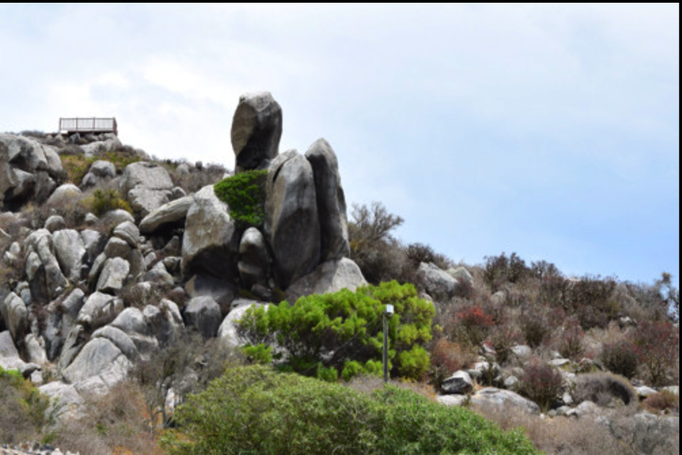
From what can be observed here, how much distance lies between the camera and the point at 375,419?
30.7 ft

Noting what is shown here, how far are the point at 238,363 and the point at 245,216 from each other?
877cm

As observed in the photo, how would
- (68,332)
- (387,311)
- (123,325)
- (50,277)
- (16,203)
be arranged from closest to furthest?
(387,311), (123,325), (68,332), (50,277), (16,203)

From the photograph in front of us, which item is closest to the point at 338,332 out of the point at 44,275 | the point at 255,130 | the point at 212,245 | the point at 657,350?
the point at 212,245

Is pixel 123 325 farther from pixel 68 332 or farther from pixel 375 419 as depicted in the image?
pixel 375 419

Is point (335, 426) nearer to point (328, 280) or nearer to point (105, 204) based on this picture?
point (328, 280)

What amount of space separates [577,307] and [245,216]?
48.2 ft

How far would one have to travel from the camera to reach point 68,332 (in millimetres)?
Result: 20969

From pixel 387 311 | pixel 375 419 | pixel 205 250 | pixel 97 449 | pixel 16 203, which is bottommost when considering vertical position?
pixel 97 449

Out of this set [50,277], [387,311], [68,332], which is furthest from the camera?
[50,277]

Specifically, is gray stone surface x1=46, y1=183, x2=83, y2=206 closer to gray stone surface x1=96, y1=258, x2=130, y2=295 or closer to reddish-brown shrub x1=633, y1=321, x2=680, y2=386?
gray stone surface x1=96, y1=258, x2=130, y2=295

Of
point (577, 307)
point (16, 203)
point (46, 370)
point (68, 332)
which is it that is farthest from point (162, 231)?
point (577, 307)

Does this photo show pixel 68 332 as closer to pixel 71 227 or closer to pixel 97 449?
pixel 71 227

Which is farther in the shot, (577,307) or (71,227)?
(577,307)

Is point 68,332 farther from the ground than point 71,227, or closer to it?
closer to it
